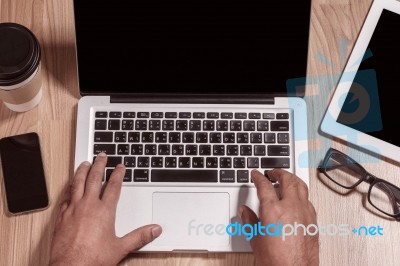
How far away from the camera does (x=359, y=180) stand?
0.94 metres

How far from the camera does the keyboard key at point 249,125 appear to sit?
93cm

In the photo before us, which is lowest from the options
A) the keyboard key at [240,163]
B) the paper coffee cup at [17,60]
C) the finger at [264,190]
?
the finger at [264,190]

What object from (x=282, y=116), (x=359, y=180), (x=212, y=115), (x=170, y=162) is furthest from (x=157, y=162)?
(x=359, y=180)

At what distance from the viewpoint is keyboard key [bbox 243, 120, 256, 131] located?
93cm

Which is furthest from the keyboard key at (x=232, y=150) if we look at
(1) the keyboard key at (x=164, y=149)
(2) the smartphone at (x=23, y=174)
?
(2) the smartphone at (x=23, y=174)

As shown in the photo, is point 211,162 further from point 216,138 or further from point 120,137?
point 120,137

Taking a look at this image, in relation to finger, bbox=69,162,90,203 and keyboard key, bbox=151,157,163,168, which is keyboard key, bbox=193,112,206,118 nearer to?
keyboard key, bbox=151,157,163,168

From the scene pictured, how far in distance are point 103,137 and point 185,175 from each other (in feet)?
0.51

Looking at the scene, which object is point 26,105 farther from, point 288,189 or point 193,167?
point 288,189

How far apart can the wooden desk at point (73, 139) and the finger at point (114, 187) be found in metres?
0.09

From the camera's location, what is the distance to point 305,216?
868 millimetres

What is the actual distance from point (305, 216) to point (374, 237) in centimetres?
15

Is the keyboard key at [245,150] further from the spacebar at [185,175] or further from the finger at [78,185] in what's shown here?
the finger at [78,185]

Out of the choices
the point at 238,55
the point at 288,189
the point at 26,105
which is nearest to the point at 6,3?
the point at 26,105
